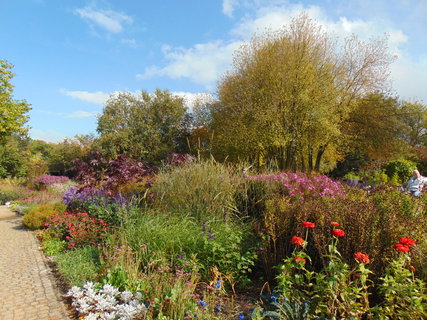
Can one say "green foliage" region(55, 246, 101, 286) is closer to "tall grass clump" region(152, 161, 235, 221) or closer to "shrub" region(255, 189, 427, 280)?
"tall grass clump" region(152, 161, 235, 221)

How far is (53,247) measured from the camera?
18.5 feet

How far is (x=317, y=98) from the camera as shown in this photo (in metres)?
13.9

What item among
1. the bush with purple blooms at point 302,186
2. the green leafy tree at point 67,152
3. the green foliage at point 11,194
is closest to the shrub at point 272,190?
the bush with purple blooms at point 302,186

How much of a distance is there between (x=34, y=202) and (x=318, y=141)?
510 inches

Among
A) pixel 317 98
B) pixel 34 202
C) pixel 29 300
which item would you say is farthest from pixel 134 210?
pixel 317 98

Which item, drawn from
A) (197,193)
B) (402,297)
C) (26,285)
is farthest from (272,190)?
(26,285)

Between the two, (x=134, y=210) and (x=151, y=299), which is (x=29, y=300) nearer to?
(x=151, y=299)

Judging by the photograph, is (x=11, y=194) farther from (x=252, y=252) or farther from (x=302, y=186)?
(x=252, y=252)

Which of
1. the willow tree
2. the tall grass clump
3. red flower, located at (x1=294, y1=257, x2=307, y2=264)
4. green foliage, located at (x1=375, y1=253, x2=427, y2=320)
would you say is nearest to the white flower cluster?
red flower, located at (x1=294, y1=257, x2=307, y2=264)

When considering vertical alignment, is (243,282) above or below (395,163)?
below

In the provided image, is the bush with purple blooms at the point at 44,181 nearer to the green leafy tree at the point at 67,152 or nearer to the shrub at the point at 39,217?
the green leafy tree at the point at 67,152

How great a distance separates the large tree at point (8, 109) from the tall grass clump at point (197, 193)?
11.2 m

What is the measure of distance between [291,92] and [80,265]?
41.1 feet

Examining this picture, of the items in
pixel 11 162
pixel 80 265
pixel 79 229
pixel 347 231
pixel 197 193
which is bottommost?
pixel 80 265
